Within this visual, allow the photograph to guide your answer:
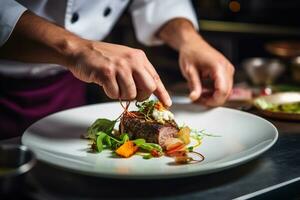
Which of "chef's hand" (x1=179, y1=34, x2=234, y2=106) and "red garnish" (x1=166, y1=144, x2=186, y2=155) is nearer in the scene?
"red garnish" (x1=166, y1=144, x2=186, y2=155)

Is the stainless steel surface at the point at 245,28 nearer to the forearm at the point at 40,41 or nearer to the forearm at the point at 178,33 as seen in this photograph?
the forearm at the point at 178,33

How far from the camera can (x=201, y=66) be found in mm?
1670

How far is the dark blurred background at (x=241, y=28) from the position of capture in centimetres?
351

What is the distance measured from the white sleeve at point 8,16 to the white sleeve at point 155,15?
732mm

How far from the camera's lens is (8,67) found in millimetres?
1805

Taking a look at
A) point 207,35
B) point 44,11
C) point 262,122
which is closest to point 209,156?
point 262,122

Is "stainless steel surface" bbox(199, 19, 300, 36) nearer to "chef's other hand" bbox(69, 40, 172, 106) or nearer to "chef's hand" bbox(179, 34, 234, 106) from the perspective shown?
"chef's hand" bbox(179, 34, 234, 106)

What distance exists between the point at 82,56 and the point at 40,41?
0.43ft

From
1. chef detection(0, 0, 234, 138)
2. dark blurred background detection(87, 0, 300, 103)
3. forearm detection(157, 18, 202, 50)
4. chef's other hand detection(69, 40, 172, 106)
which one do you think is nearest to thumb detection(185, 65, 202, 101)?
chef detection(0, 0, 234, 138)

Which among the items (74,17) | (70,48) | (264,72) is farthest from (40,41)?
(264,72)

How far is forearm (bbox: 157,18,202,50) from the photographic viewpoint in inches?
70.7

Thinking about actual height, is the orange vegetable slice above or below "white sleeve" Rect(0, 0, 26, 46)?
below

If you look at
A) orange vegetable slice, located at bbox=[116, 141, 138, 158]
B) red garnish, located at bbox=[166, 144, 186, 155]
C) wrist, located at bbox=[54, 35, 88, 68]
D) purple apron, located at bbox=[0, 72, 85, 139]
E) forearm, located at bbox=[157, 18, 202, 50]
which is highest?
wrist, located at bbox=[54, 35, 88, 68]

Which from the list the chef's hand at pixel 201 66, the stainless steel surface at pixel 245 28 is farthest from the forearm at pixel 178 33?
the stainless steel surface at pixel 245 28
